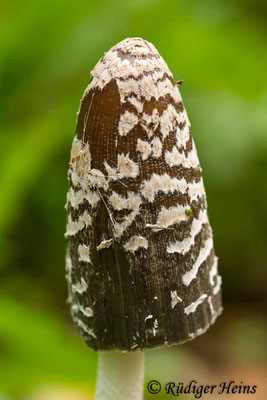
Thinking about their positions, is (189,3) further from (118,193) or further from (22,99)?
(118,193)

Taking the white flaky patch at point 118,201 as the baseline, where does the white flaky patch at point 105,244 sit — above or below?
below

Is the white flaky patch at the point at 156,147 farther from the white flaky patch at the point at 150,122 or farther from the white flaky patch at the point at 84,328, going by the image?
the white flaky patch at the point at 84,328

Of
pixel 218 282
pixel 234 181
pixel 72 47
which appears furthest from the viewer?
pixel 234 181

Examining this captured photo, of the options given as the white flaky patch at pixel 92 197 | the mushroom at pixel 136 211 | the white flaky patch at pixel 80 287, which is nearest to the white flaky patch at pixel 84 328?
the mushroom at pixel 136 211

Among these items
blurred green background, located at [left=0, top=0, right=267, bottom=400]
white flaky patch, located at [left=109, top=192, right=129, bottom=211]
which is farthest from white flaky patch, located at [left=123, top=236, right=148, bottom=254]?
blurred green background, located at [left=0, top=0, right=267, bottom=400]

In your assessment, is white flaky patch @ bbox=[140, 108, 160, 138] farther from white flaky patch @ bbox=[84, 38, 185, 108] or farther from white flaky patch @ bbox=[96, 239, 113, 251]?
white flaky patch @ bbox=[96, 239, 113, 251]

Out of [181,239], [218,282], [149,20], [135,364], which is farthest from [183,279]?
[149,20]
